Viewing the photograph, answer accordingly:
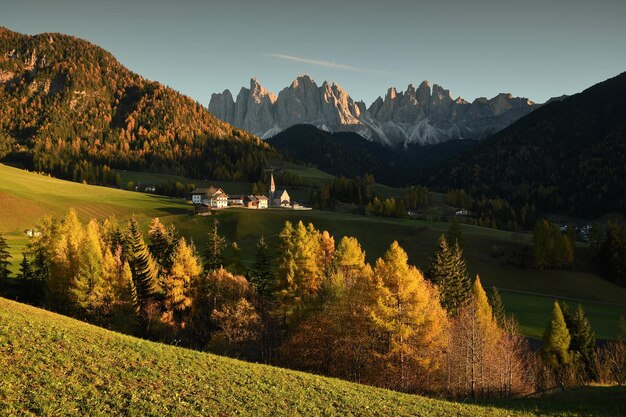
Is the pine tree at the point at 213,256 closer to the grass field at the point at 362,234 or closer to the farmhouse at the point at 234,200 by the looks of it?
the grass field at the point at 362,234

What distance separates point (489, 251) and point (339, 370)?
86130mm

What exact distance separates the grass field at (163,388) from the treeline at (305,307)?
32.3 feet

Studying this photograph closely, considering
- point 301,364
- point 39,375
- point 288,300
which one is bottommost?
point 301,364

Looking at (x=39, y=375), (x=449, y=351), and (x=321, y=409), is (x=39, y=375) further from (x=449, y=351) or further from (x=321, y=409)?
(x=449, y=351)

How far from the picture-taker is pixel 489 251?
381ft

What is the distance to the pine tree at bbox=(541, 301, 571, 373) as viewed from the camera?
2122 inches

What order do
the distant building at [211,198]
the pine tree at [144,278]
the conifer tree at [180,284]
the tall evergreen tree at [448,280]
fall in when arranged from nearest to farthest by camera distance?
the conifer tree at [180,284]
the pine tree at [144,278]
the tall evergreen tree at [448,280]
the distant building at [211,198]

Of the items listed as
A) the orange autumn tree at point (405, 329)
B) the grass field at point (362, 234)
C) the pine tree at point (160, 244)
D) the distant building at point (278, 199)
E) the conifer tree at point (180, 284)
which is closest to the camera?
the orange autumn tree at point (405, 329)

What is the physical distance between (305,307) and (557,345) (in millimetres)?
34026

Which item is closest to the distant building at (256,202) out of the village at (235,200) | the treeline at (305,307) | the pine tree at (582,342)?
the village at (235,200)

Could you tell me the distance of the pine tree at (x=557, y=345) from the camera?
2122 inches

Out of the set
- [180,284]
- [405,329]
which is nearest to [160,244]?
[180,284]

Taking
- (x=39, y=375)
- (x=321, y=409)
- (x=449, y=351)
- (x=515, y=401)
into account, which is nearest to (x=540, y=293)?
(x=449, y=351)

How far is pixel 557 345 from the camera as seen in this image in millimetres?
A: 54062
